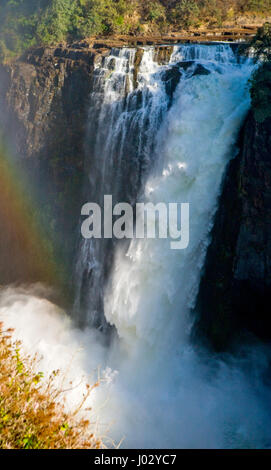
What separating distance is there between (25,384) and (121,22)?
2029cm

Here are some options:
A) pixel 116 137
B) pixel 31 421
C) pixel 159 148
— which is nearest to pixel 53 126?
pixel 116 137

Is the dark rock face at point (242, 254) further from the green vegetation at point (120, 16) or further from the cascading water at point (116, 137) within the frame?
the green vegetation at point (120, 16)

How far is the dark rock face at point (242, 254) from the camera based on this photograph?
820 cm

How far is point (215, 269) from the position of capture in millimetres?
9086

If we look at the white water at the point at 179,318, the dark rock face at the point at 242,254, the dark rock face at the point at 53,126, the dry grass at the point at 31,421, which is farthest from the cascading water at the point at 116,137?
the dry grass at the point at 31,421

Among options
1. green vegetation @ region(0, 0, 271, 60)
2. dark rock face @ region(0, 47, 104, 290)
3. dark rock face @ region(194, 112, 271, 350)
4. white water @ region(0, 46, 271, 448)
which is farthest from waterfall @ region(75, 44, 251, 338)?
green vegetation @ region(0, 0, 271, 60)

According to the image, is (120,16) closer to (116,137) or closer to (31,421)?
(116,137)

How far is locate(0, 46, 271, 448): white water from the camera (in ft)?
25.4

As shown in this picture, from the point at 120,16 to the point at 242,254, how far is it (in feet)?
55.3

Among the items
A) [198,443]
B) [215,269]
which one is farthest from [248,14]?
[198,443]

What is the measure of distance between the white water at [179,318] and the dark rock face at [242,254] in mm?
383

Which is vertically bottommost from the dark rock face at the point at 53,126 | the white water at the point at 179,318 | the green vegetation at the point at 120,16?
the white water at the point at 179,318

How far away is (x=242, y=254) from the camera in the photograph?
8727 mm
